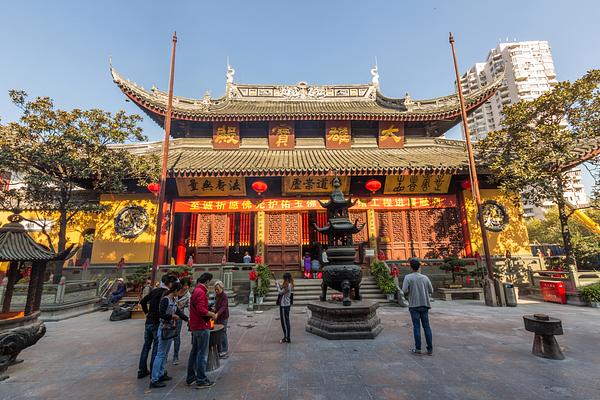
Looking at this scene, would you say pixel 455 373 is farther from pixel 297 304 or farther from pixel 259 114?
pixel 259 114

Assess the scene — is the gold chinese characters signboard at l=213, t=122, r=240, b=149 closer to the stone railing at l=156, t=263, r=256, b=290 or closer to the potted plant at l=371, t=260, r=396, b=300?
the stone railing at l=156, t=263, r=256, b=290

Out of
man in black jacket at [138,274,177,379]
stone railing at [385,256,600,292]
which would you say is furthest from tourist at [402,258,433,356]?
stone railing at [385,256,600,292]

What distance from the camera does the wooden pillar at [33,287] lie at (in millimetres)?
5129

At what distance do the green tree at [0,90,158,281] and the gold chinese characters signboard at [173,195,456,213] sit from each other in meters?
2.54

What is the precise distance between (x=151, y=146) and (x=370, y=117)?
12565 millimetres

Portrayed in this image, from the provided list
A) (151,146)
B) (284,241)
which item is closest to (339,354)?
(284,241)

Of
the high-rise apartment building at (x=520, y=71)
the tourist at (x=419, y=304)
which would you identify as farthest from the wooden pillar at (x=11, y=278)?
the high-rise apartment building at (x=520, y=71)

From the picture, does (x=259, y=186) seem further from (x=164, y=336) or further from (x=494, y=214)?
(x=494, y=214)

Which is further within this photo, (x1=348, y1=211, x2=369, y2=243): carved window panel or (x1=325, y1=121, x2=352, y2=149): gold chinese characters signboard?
(x1=325, y1=121, x2=352, y2=149): gold chinese characters signboard

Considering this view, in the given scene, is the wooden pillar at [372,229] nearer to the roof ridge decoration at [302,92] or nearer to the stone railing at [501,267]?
the stone railing at [501,267]

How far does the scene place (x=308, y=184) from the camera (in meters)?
13.5

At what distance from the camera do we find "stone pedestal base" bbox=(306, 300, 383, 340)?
577 cm

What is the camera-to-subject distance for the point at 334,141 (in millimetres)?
15766

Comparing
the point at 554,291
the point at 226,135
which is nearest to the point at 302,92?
the point at 226,135
